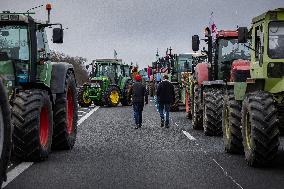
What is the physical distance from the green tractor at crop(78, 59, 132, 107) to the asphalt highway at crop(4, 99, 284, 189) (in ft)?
66.1

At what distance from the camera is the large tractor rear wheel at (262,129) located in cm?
Answer: 1043

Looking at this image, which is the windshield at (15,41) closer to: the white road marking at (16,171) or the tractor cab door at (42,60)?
the tractor cab door at (42,60)

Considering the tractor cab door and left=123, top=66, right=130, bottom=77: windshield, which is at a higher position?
the tractor cab door

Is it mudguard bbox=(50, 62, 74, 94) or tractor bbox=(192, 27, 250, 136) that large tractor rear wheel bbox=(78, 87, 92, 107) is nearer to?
tractor bbox=(192, 27, 250, 136)

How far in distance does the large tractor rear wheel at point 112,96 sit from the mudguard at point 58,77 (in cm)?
2281

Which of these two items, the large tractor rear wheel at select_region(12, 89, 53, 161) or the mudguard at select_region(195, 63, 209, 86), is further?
the mudguard at select_region(195, 63, 209, 86)

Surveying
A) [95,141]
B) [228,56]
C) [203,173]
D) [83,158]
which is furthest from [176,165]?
[228,56]

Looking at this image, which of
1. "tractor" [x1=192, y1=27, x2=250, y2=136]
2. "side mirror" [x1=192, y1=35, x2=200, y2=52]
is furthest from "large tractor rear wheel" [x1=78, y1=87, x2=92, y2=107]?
"side mirror" [x1=192, y1=35, x2=200, y2=52]

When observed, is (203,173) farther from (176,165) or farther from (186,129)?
(186,129)

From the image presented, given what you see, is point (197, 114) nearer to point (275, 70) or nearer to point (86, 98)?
point (275, 70)

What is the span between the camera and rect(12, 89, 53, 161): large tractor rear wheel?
440 inches

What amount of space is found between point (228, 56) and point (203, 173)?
29.4 ft

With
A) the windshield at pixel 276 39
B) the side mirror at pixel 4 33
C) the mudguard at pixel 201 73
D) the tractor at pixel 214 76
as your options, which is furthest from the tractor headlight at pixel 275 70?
the mudguard at pixel 201 73

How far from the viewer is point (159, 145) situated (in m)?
14.9
